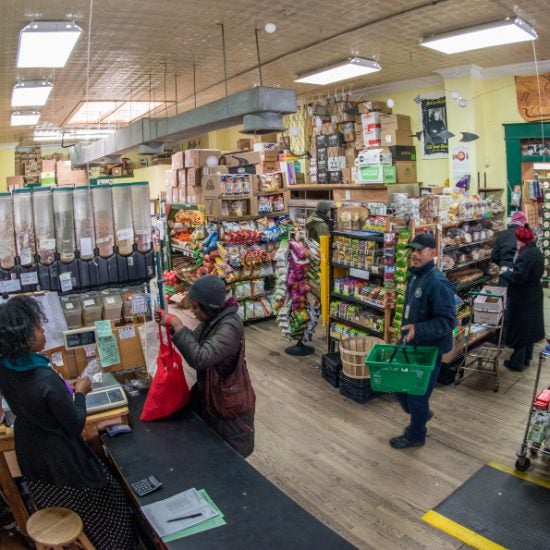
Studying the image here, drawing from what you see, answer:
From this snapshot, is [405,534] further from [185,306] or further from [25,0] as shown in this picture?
[185,306]

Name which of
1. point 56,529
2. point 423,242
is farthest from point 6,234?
point 423,242

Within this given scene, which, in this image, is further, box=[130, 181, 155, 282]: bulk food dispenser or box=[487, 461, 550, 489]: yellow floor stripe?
box=[487, 461, 550, 489]: yellow floor stripe

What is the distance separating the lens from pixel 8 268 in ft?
10.9

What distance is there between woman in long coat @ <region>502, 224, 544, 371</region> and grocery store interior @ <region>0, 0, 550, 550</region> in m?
0.09

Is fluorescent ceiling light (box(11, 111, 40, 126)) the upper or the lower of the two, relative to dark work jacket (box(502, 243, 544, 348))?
upper

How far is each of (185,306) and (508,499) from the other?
6363 mm

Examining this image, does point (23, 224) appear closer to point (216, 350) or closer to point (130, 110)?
point (216, 350)

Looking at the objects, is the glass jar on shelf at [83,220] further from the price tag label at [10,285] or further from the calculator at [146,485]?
the calculator at [146,485]

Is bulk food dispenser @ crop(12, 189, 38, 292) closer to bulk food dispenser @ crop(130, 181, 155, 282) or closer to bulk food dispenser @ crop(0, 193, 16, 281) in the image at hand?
bulk food dispenser @ crop(0, 193, 16, 281)

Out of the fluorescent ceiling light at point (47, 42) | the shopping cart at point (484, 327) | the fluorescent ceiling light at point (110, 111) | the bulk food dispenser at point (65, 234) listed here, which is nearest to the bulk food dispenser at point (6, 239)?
the bulk food dispenser at point (65, 234)

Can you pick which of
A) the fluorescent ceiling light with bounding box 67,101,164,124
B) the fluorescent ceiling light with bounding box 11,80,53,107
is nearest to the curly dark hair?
the fluorescent ceiling light with bounding box 11,80,53,107

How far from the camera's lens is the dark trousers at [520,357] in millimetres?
5984

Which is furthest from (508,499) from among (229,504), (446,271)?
(446,271)

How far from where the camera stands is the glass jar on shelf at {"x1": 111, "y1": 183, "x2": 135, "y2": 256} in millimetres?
3570
